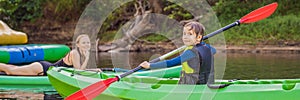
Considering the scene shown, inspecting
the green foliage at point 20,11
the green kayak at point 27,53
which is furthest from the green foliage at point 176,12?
the green kayak at point 27,53

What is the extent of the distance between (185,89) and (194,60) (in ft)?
1.01

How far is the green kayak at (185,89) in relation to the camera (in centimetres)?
559

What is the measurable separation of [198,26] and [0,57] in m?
5.28


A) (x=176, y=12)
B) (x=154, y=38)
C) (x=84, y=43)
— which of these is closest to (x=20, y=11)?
(x=154, y=38)

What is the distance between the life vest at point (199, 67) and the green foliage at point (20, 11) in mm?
14883

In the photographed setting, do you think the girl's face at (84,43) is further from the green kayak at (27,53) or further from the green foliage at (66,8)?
the green foliage at (66,8)

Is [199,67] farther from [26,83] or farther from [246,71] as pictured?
[246,71]

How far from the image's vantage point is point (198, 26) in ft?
18.4

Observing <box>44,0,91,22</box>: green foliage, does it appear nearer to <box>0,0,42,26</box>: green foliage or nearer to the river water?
<box>0,0,42,26</box>: green foliage

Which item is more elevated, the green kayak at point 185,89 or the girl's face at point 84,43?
the girl's face at point 84,43

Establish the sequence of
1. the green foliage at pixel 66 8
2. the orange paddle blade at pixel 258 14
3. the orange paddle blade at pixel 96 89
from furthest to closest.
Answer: the green foliage at pixel 66 8, the orange paddle blade at pixel 258 14, the orange paddle blade at pixel 96 89

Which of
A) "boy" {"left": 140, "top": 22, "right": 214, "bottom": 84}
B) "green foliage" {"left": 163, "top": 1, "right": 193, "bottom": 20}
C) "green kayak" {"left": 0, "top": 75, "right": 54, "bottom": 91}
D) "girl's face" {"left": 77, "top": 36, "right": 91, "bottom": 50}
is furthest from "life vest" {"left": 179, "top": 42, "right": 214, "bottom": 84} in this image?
"green foliage" {"left": 163, "top": 1, "right": 193, "bottom": 20}

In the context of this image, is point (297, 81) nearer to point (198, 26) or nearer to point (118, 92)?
point (198, 26)

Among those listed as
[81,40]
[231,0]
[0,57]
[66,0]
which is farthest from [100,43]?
[81,40]
